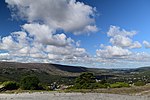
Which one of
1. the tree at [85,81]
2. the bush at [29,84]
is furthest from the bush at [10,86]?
the tree at [85,81]

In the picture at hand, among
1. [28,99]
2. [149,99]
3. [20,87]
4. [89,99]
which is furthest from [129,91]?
[20,87]

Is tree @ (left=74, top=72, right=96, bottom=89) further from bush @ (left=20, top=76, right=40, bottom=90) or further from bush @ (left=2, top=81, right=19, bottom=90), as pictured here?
bush @ (left=2, top=81, right=19, bottom=90)

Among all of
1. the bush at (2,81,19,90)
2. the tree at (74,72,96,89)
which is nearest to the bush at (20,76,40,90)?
the bush at (2,81,19,90)

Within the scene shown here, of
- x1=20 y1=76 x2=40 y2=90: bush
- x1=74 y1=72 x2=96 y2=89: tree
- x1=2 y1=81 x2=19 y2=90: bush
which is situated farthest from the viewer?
x1=74 y1=72 x2=96 y2=89: tree

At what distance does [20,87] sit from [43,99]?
2595cm

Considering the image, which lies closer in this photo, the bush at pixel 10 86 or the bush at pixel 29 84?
the bush at pixel 29 84

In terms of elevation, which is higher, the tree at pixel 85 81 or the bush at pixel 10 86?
the tree at pixel 85 81

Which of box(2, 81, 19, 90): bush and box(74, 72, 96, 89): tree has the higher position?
box(74, 72, 96, 89): tree

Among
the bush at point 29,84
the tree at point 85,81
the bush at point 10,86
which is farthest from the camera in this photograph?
the tree at point 85,81

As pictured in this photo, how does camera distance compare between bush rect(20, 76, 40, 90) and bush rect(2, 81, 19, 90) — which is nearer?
bush rect(20, 76, 40, 90)

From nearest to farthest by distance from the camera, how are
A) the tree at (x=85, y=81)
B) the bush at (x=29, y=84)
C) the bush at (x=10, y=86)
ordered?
1. the bush at (x=29, y=84)
2. the bush at (x=10, y=86)
3. the tree at (x=85, y=81)

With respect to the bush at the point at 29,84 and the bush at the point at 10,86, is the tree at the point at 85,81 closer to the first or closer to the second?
the bush at the point at 29,84

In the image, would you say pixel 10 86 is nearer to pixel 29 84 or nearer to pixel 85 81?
pixel 29 84

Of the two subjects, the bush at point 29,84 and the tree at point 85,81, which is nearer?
the bush at point 29,84
